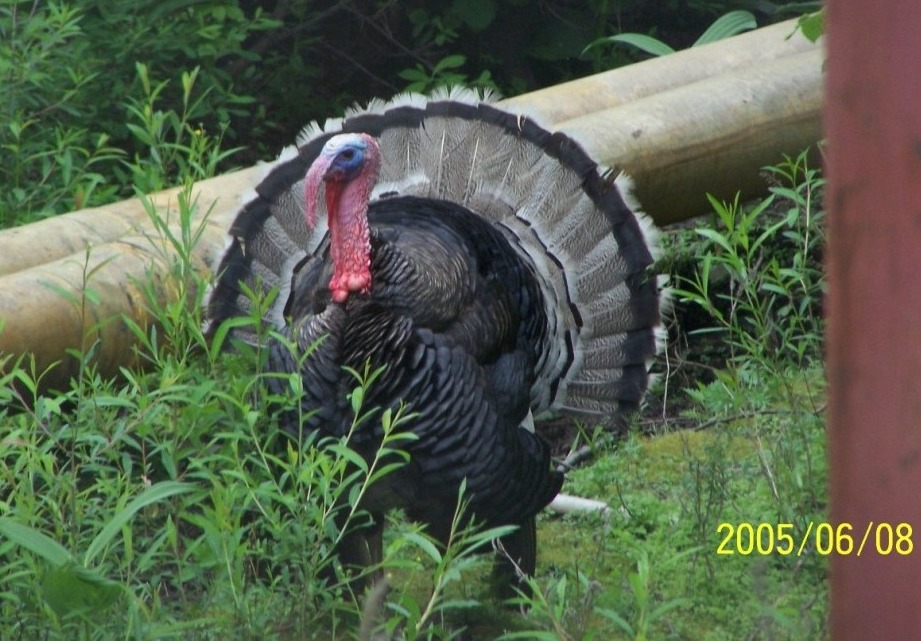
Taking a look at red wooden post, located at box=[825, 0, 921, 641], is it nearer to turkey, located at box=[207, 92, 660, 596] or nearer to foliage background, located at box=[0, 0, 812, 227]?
turkey, located at box=[207, 92, 660, 596]

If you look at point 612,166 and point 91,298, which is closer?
point 91,298

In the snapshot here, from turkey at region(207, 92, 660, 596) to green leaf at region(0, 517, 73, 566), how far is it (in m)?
0.73

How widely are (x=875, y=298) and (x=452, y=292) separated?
2.39 m

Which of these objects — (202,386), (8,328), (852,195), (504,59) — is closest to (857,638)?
(852,195)

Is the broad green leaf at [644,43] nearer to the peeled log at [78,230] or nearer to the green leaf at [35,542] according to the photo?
the peeled log at [78,230]

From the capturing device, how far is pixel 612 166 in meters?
4.54

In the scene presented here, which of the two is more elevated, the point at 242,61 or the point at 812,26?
the point at 242,61

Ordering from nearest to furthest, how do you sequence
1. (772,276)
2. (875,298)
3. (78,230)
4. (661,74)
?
(875,298) → (78,230) → (772,276) → (661,74)

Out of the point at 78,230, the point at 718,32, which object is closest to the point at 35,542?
the point at 78,230

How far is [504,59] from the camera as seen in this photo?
6754 millimetres

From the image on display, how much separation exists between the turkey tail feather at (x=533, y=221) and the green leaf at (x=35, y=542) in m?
1.60

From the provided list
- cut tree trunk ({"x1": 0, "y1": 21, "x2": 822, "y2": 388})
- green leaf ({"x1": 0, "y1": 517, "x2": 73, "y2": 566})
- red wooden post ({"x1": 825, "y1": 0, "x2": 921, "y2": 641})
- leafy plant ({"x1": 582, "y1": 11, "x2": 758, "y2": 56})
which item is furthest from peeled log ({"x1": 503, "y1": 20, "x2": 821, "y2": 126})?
red wooden post ({"x1": 825, "y1": 0, "x2": 921, "y2": 641})

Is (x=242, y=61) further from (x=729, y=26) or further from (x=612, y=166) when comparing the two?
(x=612, y=166)

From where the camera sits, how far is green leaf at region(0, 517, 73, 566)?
232 centimetres
